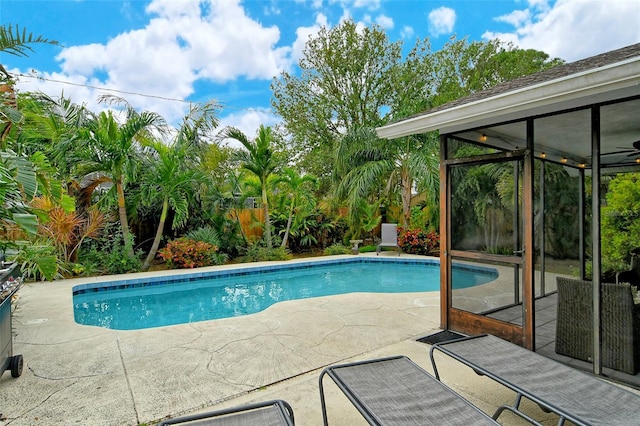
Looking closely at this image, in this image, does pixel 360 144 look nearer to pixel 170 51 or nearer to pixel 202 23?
pixel 202 23

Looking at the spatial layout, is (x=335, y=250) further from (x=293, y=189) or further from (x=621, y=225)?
(x=621, y=225)

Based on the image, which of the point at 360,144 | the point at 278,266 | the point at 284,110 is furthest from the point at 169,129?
the point at 284,110

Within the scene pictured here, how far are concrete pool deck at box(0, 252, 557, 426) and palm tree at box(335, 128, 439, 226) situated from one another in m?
6.81

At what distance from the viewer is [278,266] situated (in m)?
9.92

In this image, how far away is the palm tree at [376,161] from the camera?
38.6ft

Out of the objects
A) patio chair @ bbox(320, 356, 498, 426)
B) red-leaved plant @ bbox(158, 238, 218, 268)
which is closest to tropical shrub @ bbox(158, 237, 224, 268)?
red-leaved plant @ bbox(158, 238, 218, 268)

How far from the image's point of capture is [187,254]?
9539mm

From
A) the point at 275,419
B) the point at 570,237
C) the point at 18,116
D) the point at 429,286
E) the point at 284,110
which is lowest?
the point at 429,286

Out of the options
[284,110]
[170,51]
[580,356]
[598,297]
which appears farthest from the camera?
[284,110]

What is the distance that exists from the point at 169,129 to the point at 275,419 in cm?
1024

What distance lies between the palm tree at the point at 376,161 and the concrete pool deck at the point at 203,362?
681 cm

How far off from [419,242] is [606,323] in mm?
9016

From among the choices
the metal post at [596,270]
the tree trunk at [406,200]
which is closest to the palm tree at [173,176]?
the tree trunk at [406,200]

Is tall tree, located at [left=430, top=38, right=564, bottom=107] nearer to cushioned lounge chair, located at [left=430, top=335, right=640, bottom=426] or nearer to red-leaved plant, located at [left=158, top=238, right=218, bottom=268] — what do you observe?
red-leaved plant, located at [left=158, top=238, right=218, bottom=268]
